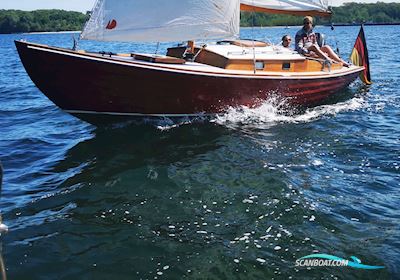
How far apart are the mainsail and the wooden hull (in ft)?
8.45

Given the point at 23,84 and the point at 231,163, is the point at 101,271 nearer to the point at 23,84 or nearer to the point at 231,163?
the point at 231,163

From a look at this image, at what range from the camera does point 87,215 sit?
648 cm

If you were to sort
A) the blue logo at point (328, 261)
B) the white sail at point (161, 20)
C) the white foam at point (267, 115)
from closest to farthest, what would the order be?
the blue logo at point (328, 261) < the white sail at point (161, 20) < the white foam at point (267, 115)

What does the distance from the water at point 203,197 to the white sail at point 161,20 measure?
7.34 ft

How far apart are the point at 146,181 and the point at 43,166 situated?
257cm

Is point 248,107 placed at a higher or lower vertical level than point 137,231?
higher

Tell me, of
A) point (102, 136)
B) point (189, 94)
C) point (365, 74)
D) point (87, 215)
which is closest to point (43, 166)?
point (102, 136)

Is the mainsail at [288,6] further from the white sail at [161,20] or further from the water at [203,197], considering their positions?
the water at [203,197]

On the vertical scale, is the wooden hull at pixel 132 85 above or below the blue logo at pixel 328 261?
above

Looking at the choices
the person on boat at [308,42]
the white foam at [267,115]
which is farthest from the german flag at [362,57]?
the white foam at [267,115]

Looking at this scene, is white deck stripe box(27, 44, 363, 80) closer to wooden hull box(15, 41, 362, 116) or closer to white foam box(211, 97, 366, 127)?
wooden hull box(15, 41, 362, 116)

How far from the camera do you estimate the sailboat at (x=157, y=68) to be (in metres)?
9.04

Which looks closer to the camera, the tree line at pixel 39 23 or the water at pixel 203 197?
the water at pixel 203 197

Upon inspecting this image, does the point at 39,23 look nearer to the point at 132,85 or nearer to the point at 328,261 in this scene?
the point at 132,85
